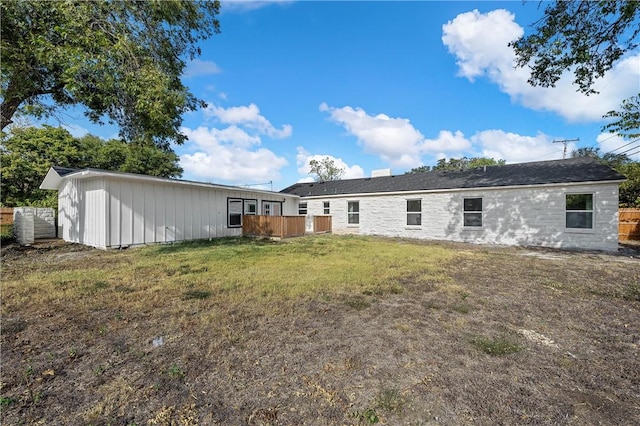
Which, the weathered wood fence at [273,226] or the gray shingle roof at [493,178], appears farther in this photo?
the weathered wood fence at [273,226]

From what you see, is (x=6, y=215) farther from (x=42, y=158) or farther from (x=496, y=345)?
(x=496, y=345)

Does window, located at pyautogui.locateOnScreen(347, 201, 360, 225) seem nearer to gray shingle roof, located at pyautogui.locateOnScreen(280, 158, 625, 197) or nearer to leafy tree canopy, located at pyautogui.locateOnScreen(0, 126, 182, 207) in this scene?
gray shingle roof, located at pyautogui.locateOnScreen(280, 158, 625, 197)

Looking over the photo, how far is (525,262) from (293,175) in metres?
27.4

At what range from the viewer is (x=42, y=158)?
2123 cm

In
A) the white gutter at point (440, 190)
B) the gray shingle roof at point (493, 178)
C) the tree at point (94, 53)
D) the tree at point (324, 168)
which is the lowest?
the white gutter at point (440, 190)

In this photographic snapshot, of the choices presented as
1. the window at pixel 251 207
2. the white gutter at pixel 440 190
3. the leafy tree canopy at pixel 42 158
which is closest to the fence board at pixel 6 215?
the leafy tree canopy at pixel 42 158

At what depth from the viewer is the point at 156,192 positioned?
35.0 ft

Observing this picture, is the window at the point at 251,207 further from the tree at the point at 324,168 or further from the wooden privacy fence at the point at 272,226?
the tree at the point at 324,168

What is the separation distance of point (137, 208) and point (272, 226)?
5459 millimetres

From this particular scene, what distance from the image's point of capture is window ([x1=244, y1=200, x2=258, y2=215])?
1478cm

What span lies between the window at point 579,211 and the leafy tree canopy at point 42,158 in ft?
79.1

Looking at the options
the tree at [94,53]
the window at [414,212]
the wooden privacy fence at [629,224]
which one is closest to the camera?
the tree at [94,53]

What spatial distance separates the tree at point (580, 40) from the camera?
642 cm

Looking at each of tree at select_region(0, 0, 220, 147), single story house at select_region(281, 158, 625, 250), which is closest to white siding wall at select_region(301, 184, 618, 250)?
single story house at select_region(281, 158, 625, 250)
